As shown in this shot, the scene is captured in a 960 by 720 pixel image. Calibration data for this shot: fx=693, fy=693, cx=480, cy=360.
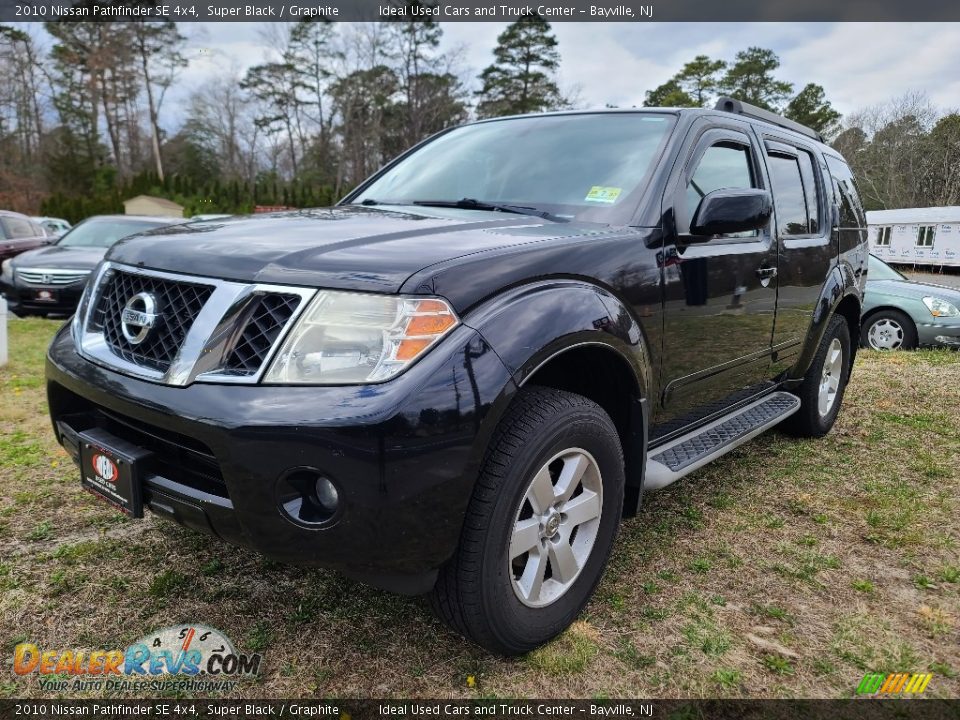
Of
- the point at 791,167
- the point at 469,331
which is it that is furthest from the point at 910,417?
the point at 469,331

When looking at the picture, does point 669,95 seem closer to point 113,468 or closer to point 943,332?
point 943,332

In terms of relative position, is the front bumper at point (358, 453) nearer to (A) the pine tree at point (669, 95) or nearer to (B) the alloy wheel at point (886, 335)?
(B) the alloy wheel at point (886, 335)

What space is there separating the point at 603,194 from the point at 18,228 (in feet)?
37.6

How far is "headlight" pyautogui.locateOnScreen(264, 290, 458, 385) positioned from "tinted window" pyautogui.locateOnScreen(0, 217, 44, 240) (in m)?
11.3

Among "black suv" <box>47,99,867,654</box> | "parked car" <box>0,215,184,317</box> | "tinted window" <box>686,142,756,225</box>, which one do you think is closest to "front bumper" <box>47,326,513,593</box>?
"black suv" <box>47,99,867,654</box>

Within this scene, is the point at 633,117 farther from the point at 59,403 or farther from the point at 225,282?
the point at 59,403

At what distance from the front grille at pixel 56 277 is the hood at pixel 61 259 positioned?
68mm

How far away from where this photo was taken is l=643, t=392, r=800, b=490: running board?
267 centimetres

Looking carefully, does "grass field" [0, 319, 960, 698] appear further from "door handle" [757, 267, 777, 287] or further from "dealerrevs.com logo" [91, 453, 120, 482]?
"door handle" [757, 267, 777, 287]

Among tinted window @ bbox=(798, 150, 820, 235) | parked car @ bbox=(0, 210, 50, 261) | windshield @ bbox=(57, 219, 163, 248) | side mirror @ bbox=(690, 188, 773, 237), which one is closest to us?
side mirror @ bbox=(690, 188, 773, 237)

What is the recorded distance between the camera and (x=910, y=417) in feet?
16.8

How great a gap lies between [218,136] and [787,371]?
49.7 meters

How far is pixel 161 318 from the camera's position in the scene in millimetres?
2014

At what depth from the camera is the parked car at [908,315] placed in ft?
27.3
